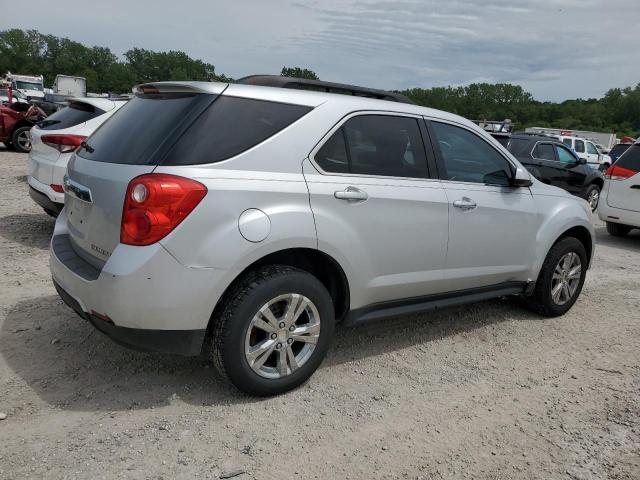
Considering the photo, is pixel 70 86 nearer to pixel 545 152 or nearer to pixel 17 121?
pixel 17 121

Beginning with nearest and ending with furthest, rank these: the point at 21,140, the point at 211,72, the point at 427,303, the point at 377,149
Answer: the point at 377,149 < the point at 427,303 < the point at 21,140 < the point at 211,72

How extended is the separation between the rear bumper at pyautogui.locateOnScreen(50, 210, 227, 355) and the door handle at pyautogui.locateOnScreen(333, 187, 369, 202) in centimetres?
84

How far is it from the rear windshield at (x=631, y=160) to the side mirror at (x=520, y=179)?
18.3ft

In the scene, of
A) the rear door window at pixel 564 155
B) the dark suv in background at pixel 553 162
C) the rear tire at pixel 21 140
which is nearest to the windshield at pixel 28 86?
the rear tire at pixel 21 140

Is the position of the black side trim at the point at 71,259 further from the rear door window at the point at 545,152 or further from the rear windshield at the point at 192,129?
the rear door window at the point at 545,152

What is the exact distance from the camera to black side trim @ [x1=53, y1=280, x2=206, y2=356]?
277 cm

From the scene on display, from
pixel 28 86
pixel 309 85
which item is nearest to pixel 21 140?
pixel 309 85

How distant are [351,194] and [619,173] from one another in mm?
7371

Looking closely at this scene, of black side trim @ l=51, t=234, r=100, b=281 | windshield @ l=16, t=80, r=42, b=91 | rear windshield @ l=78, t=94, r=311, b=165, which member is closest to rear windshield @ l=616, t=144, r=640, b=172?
rear windshield @ l=78, t=94, r=311, b=165

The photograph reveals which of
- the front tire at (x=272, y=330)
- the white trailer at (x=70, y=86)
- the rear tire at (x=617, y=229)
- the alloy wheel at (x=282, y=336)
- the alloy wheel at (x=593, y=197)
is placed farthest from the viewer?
the white trailer at (x=70, y=86)

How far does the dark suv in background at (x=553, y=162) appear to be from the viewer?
1164 centimetres

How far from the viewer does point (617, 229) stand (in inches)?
384

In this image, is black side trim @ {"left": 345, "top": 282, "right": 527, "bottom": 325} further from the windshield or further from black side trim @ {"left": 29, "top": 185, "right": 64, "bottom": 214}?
the windshield

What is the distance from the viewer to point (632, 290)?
19.9ft
